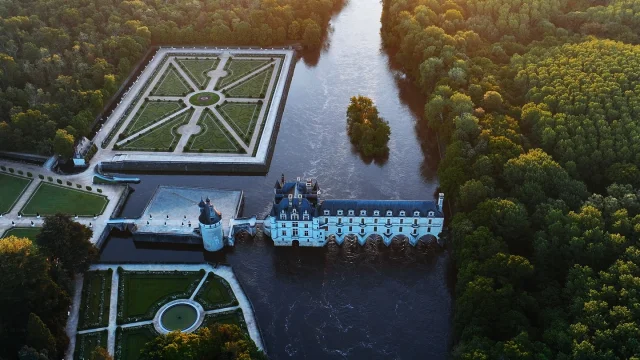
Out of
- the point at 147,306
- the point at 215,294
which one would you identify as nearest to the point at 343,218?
the point at 215,294

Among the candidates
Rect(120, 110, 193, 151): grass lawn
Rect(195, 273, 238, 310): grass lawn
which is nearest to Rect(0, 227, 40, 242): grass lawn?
Rect(120, 110, 193, 151): grass lawn

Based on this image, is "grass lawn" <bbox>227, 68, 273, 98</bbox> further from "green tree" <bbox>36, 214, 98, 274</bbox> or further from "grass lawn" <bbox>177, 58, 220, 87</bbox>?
"green tree" <bbox>36, 214, 98, 274</bbox>

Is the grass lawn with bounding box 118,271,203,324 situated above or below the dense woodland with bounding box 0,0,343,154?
below

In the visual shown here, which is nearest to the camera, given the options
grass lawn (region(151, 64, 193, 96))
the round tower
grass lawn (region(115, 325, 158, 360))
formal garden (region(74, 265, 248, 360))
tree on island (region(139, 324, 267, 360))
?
tree on island (region(139, 324, 267, 360))

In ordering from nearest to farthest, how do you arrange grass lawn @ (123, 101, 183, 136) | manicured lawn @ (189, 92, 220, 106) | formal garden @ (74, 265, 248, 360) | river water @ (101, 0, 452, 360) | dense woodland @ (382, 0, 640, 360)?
dense woodland @ (382, 0, 640, 360), formal garden @ (74, 265, 248, 360), river water @ (101, 0, 452, 360), grass lawn @ (123, 101, 183, 136), manicured lawn @ (189, 92, 220, 106)

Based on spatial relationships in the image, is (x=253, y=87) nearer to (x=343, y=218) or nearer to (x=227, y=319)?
(x=343, y=218)

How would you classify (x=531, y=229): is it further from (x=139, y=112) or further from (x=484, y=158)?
(x=139, y=112)

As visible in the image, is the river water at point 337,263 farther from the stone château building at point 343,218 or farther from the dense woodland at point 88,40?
the dense woodland at point 88,40
